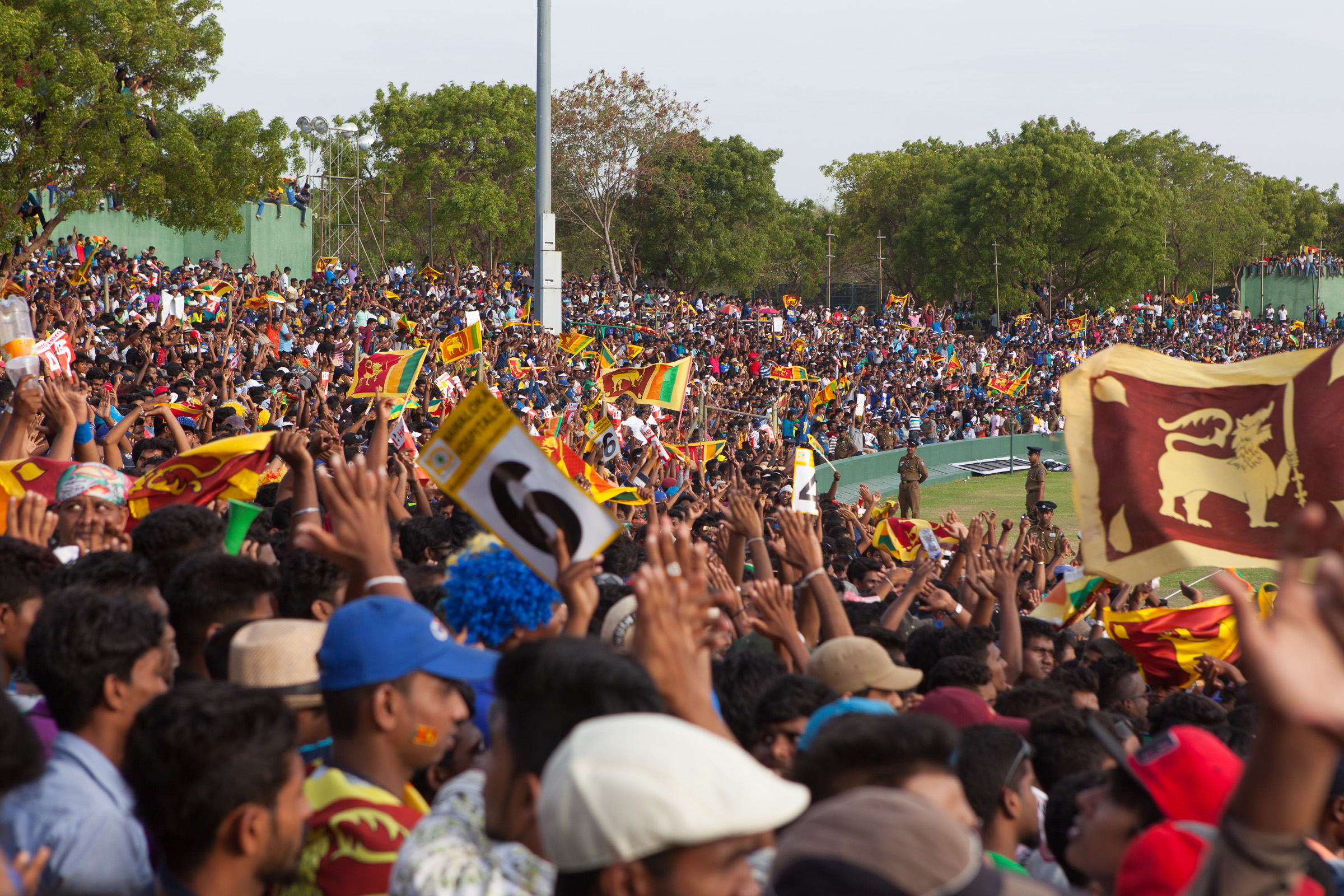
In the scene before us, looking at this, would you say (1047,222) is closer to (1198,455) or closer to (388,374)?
(388,374)

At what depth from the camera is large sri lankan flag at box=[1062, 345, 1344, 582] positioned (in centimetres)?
556

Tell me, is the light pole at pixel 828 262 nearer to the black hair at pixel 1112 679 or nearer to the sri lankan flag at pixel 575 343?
the sri lankan flag at pixel 575 343

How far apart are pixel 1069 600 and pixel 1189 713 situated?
10.7 feet

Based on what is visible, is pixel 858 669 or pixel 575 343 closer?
pixel 858 669

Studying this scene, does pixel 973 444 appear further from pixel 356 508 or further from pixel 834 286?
pixel 834 286

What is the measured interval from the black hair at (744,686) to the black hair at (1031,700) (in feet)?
3.79

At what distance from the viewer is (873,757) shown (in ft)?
8.66

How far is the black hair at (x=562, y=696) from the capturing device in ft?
7.73

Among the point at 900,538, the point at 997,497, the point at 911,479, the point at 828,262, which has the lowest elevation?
the point at 997,497

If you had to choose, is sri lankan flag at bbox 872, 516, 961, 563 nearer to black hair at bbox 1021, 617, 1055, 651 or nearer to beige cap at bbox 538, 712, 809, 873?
black hair at bbox 1021, 617, 1055, 651

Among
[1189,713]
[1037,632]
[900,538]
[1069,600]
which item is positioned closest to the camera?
[1189,713]

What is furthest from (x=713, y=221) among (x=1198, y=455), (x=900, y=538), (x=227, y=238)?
(x=1198, y=455)

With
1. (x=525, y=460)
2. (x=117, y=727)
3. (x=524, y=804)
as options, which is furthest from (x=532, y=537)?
(x=524, y=804)

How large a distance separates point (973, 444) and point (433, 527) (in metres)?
28.9
